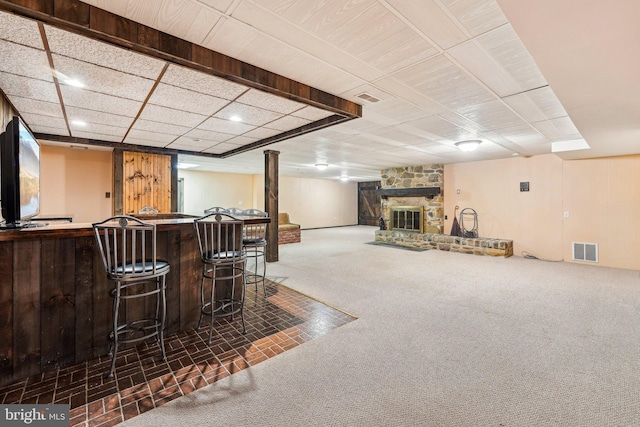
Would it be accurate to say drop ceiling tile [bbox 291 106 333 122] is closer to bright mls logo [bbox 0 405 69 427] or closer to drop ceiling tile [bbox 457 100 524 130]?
drop ceiling tile [bbox 457 100 524 130]

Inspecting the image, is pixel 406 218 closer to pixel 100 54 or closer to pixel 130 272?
pixel 130 272

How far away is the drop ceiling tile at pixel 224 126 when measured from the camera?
3.88 metres

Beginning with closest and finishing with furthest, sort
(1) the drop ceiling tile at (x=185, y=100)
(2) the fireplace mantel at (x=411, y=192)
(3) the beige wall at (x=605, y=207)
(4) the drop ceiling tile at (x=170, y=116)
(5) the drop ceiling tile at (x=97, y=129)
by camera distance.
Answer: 1. (1) the drop ceiling tile at (x=185, y=100)
2. (4) the drop ceiling tile at (x=170, y=116)
3. (5) the drop ceiling tile at (x=97, y=129)
4. (3) the beige wall at (x=605, y=207)
5. (2) the fireplace mantel at (x=411, y=192)

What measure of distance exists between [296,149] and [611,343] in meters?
5.27

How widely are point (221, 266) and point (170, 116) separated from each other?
2.22 meters

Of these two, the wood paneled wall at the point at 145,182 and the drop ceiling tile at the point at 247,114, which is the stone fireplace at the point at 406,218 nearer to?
the drop ceiling tile at the point at 247,114

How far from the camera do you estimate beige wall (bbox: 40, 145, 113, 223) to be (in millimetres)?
5527

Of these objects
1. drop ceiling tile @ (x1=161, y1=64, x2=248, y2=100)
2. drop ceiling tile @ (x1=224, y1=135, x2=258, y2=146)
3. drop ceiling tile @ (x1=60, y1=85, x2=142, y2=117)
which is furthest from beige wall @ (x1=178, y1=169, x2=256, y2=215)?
drop ceiling tile @ (x1=161, y1=64, x2=248, y2=100)

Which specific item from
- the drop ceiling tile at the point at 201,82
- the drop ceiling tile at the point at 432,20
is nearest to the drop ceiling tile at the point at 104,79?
the drop ceiling tile at the point at 201,82

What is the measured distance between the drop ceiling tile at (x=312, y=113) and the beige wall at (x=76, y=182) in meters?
5.04

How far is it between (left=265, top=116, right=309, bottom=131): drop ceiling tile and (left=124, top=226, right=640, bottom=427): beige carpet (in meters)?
2.38

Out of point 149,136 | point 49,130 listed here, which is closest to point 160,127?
point 149,136

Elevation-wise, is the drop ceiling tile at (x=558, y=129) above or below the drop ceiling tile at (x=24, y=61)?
above

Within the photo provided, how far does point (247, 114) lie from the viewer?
355 cm
